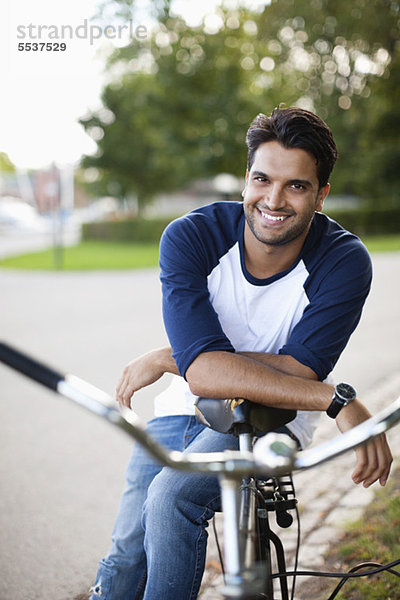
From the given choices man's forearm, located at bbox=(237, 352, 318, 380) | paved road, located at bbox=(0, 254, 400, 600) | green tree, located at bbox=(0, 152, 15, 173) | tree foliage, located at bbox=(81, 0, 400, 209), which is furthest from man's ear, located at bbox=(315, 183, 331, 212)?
green tree, located at bbox=(0, 152, 15, 173)

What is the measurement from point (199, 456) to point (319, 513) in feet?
9.20

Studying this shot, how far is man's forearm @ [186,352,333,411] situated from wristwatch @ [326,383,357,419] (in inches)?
1.2

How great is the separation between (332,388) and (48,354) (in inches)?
236

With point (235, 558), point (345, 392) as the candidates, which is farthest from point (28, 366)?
point (345, 392)

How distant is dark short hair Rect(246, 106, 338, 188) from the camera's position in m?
2.14

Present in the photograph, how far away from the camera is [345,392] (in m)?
1.94

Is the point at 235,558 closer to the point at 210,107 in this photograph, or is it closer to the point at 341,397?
the point at 341,397

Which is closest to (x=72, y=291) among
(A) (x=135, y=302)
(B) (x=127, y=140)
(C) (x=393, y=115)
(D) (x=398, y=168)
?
(A) (x=135, y=302)

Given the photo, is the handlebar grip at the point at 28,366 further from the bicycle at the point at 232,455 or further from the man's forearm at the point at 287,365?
the man's forearm at the point at 287,365

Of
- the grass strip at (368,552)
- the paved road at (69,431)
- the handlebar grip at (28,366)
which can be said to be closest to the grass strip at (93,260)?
the paved road at (69,431)

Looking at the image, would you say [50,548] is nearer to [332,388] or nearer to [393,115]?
[332,388]

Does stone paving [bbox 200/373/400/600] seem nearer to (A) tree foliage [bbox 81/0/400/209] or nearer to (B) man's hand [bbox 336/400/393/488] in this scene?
(B) man's hand [bbox 336/400/393/488]

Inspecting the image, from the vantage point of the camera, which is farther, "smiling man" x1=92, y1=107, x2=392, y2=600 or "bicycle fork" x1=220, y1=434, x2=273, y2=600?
"smiling man" x1=92, y1=107, x2=392, y2=600

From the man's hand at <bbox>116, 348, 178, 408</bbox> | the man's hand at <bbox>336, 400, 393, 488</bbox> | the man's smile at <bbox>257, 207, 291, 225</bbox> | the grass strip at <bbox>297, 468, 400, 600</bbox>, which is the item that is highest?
the man's smile at <bbox>257, 207, 291, 225</bbox>
